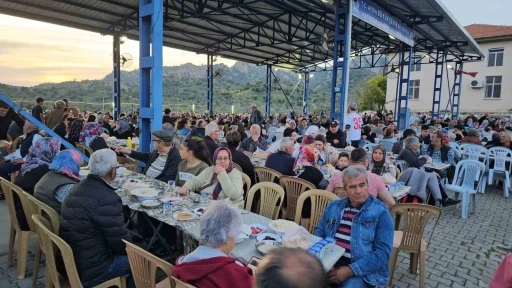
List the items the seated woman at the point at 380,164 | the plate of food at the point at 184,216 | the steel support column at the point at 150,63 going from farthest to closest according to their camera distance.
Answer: the steel support column at the point at 150,63, the seated woman at the point at 380,164, the plate of food at the point at 184,216

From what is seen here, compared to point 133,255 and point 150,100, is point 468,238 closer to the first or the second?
point 133,255

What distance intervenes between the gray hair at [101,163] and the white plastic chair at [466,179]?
230 inches

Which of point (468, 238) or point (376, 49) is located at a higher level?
Result: point (376, 49)

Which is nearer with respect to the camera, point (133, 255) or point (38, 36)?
point (133, 255)

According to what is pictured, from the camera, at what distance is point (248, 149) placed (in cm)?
709

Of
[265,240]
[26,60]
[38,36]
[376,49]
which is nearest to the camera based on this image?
[265,240]

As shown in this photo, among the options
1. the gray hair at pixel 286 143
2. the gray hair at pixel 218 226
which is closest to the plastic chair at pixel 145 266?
the gray hair at pixel 218 226

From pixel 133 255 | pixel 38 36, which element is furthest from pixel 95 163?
pixel 38 36

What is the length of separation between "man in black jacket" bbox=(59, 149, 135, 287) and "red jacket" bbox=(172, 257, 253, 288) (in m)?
1.03

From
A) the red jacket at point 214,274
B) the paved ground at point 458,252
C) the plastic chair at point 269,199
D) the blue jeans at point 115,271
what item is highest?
the red jacket at point 214,274

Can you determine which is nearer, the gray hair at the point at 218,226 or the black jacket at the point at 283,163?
the gray hair at the point at 218,226

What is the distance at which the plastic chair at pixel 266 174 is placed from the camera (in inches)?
179

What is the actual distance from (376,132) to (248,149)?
18.4ft

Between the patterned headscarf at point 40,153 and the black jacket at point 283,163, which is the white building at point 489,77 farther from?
the patterned headscarf at point 40,153
